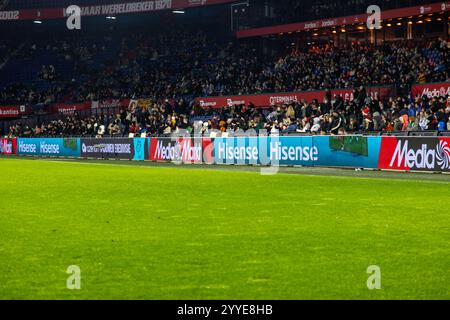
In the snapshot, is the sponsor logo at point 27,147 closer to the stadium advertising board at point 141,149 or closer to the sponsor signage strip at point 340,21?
the stadium advertising board at point 141,149

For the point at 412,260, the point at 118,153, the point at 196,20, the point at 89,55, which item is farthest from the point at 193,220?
the point at 89,55

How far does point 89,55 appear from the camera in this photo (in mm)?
71250

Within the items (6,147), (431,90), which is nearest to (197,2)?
(6,147)

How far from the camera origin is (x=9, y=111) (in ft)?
218

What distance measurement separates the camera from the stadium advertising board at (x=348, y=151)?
2745 centimetres

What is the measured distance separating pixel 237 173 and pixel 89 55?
46.5m

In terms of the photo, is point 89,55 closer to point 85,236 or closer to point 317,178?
point 317,178

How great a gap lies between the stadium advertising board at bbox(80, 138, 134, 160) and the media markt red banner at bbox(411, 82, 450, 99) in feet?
51.0

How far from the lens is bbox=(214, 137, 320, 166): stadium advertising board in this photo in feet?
→ 100

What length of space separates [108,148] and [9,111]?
Answer: 25.8 m

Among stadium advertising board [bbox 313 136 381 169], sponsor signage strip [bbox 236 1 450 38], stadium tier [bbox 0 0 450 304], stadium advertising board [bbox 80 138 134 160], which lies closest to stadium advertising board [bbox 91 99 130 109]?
stadium tier [bbox 0 0 450 304]

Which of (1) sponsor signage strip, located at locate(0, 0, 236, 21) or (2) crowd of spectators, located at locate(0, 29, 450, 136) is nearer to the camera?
(2) crowd of spectators, located at locate(0, 29, 450, 136)

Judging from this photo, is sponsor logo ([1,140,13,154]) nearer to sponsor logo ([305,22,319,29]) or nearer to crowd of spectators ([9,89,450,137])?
crowd of spectators ([9,89,450,137])

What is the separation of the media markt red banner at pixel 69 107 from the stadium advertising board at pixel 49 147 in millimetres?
8512
